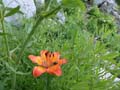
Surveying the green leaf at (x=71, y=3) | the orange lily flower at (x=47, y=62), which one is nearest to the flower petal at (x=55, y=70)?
the orange lily flower at (x=47, y=62)

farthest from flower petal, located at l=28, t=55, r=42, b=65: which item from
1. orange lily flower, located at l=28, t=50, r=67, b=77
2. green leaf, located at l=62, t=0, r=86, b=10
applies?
green leaf, located at l=62, t=0, r=86, b=10

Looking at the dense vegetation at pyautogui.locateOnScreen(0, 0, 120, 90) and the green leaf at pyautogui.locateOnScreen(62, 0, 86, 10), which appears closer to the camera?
the green leaf at pyautogui.locateOnScreen(62, 0, 86, 10)

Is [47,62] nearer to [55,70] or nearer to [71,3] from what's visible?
[55,70]

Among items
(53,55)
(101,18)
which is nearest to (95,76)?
(53,55)

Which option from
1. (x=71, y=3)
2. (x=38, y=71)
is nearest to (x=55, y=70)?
(x=38, y=71)

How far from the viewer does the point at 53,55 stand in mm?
1145

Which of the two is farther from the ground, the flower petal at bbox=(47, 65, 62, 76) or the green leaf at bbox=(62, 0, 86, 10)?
the green leaf at bbox=(62, 0, 86, 10)

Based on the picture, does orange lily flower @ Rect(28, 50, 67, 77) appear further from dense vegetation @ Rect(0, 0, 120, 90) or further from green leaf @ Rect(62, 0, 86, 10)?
green leaf @ Rect(62, 0, 86, 10)

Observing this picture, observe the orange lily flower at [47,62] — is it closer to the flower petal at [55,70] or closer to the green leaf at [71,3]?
the flower petal at [55,70]

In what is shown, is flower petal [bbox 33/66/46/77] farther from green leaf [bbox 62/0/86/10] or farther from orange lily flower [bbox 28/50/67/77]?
green leaf [bbox 62/0/86/10]

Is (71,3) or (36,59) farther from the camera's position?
(36,59)

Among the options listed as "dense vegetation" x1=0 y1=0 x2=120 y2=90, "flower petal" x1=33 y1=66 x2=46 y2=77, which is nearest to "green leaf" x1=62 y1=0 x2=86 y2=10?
"dense vegetation" x1=0 y1=0 x2=120 y2=90

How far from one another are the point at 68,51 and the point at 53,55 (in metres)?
0.25

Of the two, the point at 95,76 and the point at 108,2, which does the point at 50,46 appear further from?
the point at 108,2
